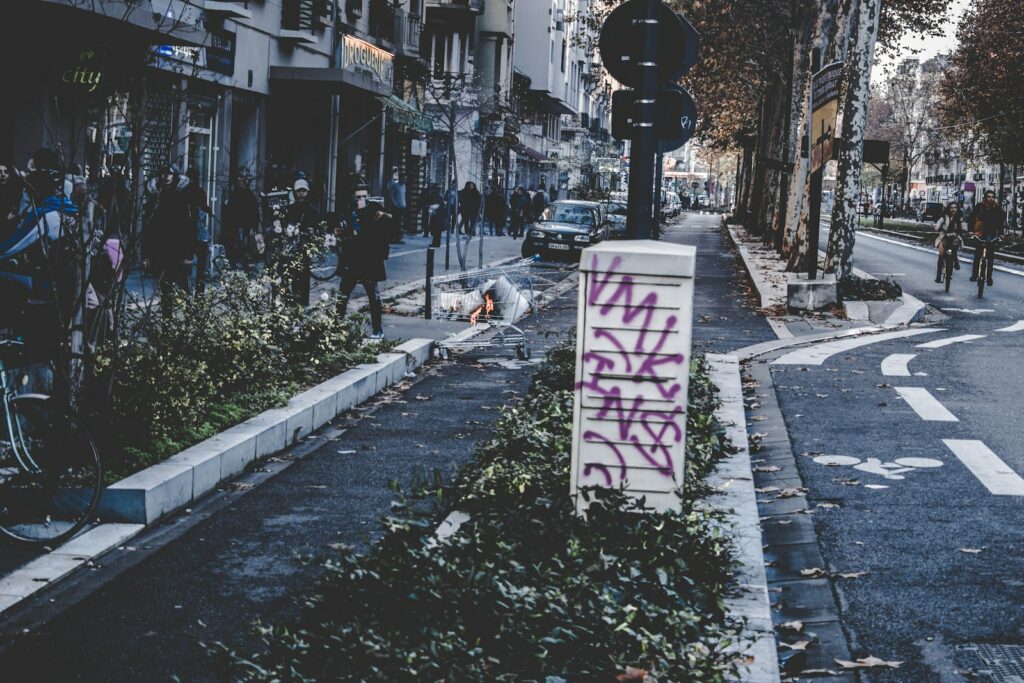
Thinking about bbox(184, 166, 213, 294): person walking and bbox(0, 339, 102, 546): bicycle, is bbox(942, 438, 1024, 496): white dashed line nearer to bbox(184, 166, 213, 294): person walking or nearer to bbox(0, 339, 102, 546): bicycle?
bbox(0, 339, 102, 546): bicycle

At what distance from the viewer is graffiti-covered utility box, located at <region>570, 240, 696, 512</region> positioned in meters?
5.77

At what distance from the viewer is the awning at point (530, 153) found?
64.9 metres

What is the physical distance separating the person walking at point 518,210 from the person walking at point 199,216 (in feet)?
89.5

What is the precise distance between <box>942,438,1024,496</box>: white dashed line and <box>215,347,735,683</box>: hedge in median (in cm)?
316

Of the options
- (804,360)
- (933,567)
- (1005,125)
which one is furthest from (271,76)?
(1005,125)

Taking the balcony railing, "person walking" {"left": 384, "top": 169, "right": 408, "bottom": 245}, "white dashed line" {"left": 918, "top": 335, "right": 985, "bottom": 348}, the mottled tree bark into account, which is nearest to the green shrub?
"white dashed line" {"left": 918, "top": 335, "right": 985, "bottom": 348}

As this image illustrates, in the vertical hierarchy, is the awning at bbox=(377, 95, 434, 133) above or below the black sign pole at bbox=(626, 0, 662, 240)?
above

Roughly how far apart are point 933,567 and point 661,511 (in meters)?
1.58

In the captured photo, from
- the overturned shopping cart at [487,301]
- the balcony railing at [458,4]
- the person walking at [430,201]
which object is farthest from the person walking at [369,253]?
the balcony railing at [458,4]

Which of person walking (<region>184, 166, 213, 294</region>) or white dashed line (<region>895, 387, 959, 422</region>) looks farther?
person walking (<region>184, 166, 213, 294</region>)

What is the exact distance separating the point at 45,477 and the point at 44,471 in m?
0.03

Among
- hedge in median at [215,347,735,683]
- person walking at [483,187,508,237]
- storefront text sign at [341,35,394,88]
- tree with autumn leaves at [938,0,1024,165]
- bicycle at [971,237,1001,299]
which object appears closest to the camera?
hedge in median at [215,347,735,683]

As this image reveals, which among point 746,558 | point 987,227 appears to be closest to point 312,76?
point 987,227

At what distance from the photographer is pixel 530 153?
7181 cm
